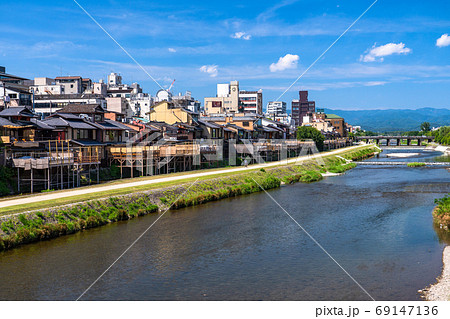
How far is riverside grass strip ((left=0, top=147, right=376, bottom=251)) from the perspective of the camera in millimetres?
23956

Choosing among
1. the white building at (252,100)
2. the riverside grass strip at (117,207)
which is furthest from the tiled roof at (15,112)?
the white building at (252,100)

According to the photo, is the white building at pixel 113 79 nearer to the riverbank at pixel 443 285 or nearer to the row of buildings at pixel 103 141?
the row of buildings at pixel 103 141

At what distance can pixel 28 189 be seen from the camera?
34.3 m

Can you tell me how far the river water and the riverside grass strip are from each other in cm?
85

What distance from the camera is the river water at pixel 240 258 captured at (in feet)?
59.3

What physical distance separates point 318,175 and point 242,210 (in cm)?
2752

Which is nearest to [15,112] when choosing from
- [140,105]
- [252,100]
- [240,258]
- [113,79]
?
[240,258]

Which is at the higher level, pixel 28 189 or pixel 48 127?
pixel 48 127

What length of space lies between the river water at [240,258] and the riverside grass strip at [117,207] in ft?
2.78

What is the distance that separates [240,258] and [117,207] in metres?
12.4

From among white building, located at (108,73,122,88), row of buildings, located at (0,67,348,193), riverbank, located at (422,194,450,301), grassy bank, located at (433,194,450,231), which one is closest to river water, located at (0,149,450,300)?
riverbank, located at (422,194,450,301)

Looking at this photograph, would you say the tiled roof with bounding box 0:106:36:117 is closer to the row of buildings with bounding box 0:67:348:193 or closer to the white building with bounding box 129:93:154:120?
the row of buildings with bounding box 0:67:348:193
